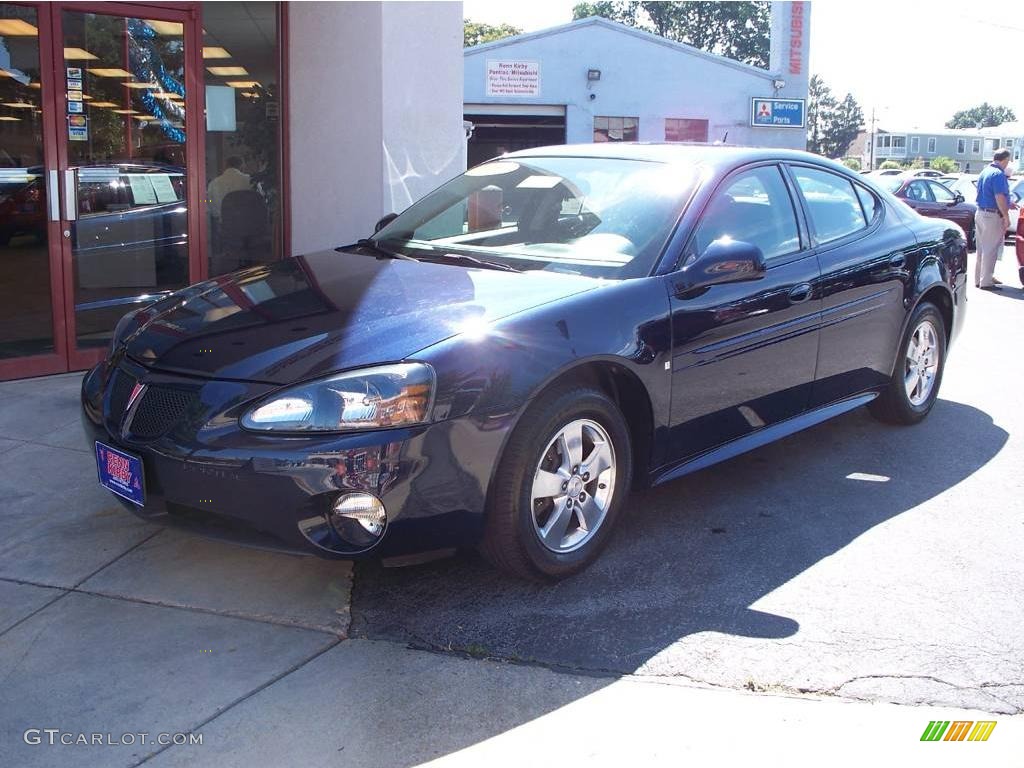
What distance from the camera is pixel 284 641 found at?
138 inches

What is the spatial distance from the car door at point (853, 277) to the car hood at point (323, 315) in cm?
160

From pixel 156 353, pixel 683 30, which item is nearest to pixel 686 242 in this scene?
pixel 156 353

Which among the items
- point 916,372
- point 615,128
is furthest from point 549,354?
point 615,128

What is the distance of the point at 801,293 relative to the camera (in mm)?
4855

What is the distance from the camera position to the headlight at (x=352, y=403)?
338 cm

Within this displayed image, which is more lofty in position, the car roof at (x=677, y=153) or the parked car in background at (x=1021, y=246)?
the car roof at (x=677, y=153)

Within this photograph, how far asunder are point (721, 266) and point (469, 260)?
41.2 inches

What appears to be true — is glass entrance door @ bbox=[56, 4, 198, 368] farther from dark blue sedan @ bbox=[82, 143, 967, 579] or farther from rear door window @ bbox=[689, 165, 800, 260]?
rear door window @ bbox=[689, 165, 800, 260]

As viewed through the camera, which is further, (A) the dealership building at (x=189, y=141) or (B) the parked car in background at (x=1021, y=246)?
(B) the parked car in background at (x=1021, y=246)

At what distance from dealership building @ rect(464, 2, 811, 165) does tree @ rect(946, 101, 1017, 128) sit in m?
134

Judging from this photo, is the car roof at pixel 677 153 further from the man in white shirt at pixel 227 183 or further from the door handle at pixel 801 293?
the man in white shirt at pixel 227 183

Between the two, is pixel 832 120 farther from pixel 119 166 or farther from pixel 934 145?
pixel 119 166

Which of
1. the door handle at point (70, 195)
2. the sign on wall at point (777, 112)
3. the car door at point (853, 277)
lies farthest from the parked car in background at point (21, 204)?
the sign on wall at point (777, 112)

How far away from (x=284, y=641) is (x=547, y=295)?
5.00ft
